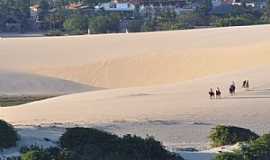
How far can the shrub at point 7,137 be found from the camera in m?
13.1

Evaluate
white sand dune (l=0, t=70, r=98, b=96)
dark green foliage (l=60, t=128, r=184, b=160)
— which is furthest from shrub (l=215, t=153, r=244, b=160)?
white sand dune (l=0, t=70, r=98, b=96)

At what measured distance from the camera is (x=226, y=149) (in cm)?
1441

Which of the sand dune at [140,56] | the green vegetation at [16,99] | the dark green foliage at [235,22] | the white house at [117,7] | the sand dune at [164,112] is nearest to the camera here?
the sand dune at [164,112]

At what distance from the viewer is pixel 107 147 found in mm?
12711

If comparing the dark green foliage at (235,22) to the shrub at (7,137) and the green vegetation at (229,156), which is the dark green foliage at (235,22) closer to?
the shrub at (7,137)

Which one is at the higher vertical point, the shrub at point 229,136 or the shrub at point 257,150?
the shrub at point 257,150

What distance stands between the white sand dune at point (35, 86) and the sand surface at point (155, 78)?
75.9 inches

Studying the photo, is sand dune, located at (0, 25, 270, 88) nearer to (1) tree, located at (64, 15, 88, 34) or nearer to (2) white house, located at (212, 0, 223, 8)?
(1) tree, located at (64, 15, 88, 34)

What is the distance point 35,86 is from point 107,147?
34.3 m

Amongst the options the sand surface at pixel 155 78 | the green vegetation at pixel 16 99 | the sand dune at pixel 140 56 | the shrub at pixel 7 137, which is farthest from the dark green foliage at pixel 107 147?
the sand dune at pixel 140 56

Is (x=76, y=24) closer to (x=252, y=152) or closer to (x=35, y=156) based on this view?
(x=252, y=152)

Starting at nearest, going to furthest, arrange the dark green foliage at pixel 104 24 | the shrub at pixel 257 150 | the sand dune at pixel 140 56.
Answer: the shrub at pixel 257 150, the sand dune at pixel 140 56, the dark green foliage at pixel 104 24

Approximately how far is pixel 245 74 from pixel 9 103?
10405mm

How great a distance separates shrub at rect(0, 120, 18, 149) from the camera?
1306cm
